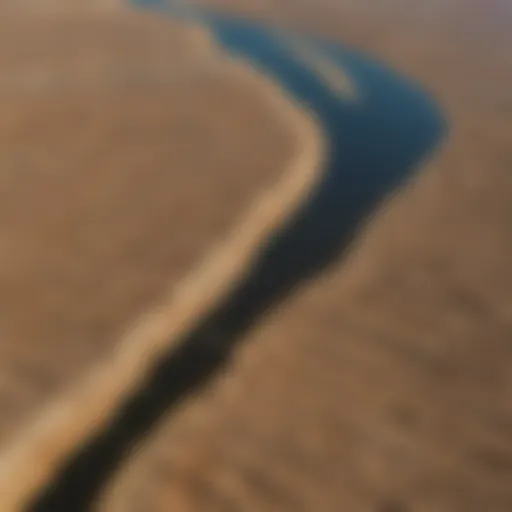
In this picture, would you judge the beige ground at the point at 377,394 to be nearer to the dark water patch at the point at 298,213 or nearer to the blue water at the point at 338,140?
the dark water patch at the point at 298,213

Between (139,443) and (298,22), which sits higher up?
(298,22)

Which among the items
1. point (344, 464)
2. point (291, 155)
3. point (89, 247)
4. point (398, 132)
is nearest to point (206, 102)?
point (291, 155)

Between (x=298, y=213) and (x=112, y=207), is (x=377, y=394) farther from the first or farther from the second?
(x=112, y=207)

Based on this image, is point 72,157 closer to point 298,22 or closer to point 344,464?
point 344,464

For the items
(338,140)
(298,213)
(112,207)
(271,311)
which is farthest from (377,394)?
(338,140)

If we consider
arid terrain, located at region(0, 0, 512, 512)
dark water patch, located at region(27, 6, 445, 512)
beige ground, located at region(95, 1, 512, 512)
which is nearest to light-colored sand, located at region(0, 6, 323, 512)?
arid terrain, located at region(0, 0, 512, 512)

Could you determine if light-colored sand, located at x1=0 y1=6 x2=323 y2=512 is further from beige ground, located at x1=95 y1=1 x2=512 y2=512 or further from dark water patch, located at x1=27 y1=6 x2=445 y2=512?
beige ground, located at x1=95 y1=1 x2=512 y2=512
